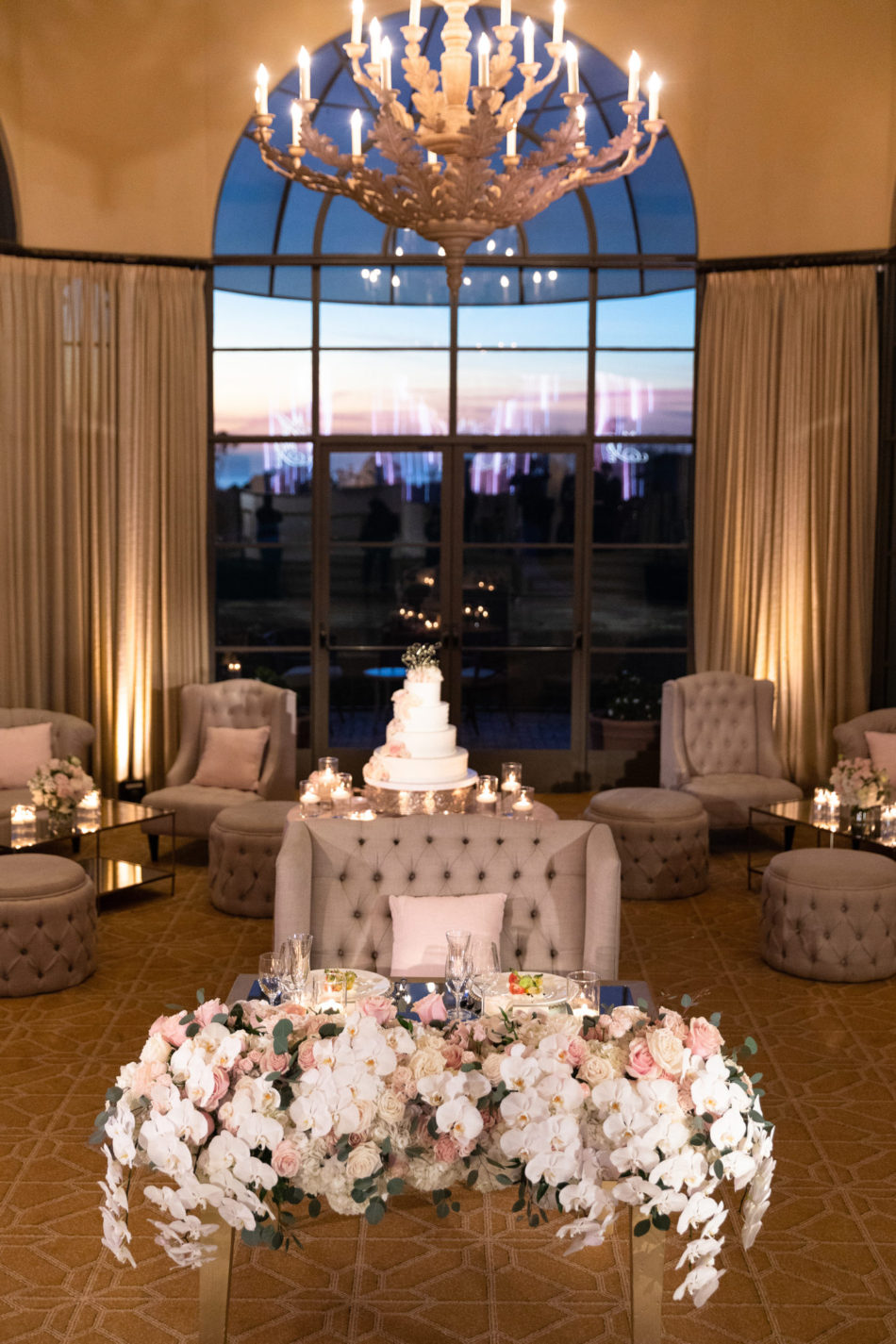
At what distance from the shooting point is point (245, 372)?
33.6 ft

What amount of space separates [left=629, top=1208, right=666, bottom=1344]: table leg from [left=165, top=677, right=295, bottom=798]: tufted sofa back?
5.84 meters

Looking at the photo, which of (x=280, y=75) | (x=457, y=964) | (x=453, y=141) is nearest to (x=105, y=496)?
(x=280, y=75)

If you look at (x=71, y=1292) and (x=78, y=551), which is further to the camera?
(x=78, y=551)

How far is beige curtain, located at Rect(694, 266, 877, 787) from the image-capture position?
385 inches

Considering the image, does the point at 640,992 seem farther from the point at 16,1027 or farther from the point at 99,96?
the point at 99,96

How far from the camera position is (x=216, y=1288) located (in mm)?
3225

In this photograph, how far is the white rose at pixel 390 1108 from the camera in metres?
2.85

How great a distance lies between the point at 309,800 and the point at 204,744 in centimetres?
266

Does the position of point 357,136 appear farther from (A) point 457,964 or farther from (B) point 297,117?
(A) point 457,964

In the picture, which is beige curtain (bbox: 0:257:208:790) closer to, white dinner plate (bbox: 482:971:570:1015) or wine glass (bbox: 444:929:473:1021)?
white dinner plate (bbox: 482:971:570:1015)

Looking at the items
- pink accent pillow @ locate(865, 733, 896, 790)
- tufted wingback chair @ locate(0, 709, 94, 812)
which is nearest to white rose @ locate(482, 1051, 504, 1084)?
pink accent pillow @ locate(865, 733, 896, 790)

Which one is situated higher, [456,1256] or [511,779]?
[511,779]

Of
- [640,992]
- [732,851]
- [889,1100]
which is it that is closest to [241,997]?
[640,992]

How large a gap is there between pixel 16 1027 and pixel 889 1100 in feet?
11.7
